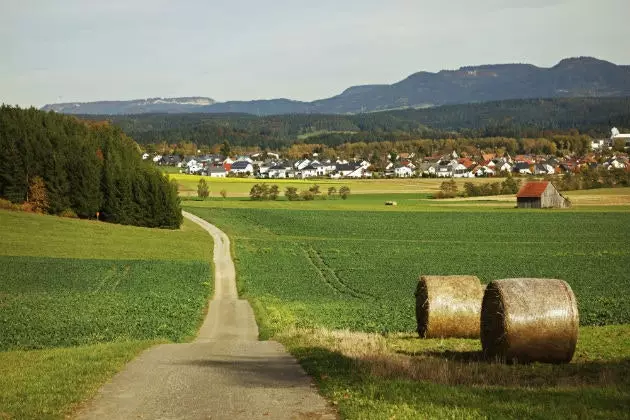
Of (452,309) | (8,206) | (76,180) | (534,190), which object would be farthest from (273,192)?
(452,309)

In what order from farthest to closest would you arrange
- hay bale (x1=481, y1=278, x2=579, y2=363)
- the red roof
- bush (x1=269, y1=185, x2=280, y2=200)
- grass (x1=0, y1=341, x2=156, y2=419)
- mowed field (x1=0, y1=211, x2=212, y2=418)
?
bush (x1=269, y1=185, x2=280, y2=200), the red roof, hay bale (x1=481, y1=278, x2=579, y2=363), mowed field (x1=0, y1=211, x2=212, y2=418), grass (x1=0, y1=341, x2=156, y2=419)

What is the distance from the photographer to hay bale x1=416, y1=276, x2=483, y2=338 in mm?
22062

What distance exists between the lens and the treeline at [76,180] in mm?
76562

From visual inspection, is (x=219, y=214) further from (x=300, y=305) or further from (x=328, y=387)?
(x=328, y=387)

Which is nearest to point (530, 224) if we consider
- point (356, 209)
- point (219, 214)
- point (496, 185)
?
point (356, 209)

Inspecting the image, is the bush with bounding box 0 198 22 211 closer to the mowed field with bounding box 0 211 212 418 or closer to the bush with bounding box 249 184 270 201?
the mowed field with bounding box 0 211 212 418

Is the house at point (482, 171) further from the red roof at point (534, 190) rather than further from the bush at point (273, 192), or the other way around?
the red roof at point (534, 190)

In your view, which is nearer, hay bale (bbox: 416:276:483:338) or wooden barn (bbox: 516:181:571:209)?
hay bale (bbox: 416:276:483:338)

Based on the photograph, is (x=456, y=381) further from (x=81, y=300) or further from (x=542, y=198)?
(x=542, y=198)

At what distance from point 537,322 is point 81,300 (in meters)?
24.0

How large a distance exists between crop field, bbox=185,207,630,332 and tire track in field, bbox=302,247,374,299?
7cm

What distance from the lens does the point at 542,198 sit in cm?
9606

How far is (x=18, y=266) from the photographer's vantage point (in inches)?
1901

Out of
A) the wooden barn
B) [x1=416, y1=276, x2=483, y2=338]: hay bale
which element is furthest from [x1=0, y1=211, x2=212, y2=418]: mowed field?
the wooden barn
